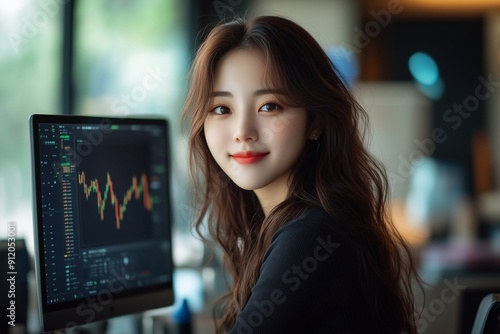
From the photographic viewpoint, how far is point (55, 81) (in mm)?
3758

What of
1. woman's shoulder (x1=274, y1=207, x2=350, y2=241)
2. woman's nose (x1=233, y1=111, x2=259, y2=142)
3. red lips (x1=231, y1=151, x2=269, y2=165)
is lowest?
woman's shoulder (x1=274, y1=207, x2=350, y2=241)

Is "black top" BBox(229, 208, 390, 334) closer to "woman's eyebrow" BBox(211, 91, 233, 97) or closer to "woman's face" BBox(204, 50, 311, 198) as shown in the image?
"woman's face" BBox(204, 50, 311, 198)

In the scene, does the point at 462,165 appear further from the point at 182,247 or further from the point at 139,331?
the point at 139,331

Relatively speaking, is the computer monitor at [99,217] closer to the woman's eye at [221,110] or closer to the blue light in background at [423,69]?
the woman's eye at [221,110]

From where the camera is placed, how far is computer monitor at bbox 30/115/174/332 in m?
1.40

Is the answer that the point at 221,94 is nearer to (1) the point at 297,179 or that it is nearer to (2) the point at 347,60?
(1) the point at 297,179

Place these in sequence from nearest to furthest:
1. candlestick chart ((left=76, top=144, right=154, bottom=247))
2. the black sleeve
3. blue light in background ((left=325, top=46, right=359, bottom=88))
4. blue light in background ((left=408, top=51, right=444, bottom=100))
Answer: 1. the black sleeve
2. candlestick chart ((left=76, top=144, right=154, bottom=247))
3. blue light in background ((left=325, top=46, right=359, bottom=88))
4. blue light in background ((left=408, top=51, right=444, bottom=100))

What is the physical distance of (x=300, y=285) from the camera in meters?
1.24

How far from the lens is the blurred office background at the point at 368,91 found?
10.7 feet

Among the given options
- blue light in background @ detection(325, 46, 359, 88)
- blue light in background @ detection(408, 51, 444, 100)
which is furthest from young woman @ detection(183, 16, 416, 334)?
blue light in background @ detection(408, 51, 444, 100)

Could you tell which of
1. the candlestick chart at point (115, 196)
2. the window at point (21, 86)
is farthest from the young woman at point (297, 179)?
the window at point (21, 86)

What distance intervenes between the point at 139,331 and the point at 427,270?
3249 mm

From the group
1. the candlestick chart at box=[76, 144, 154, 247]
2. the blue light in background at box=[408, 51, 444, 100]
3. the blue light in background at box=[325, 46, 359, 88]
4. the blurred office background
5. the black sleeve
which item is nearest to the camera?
the black sleeve

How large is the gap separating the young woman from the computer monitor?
0.19 meters
